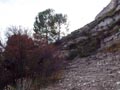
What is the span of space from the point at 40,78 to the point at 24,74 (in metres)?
1.46

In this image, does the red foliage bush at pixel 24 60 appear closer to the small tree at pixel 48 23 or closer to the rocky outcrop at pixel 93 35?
the rocky outcrop at pixel 93 35

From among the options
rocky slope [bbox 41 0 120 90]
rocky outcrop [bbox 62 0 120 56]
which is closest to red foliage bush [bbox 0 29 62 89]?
rocky slope [bbox 41 0 120 90]

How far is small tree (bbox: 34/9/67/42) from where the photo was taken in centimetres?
10294

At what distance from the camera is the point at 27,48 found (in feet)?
84.2

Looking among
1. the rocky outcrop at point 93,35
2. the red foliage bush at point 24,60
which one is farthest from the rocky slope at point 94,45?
the red foliage bush at point 24,60

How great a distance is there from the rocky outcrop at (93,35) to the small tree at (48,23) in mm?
11603

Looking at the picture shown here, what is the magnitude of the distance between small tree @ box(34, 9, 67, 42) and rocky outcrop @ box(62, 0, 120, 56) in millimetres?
11603

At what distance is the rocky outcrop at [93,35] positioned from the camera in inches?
2933

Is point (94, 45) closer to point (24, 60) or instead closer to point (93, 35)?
point (93, 35)

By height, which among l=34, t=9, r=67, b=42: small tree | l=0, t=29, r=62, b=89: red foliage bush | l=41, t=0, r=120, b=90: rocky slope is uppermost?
l=34, t=9, r=67, b=42: small tree

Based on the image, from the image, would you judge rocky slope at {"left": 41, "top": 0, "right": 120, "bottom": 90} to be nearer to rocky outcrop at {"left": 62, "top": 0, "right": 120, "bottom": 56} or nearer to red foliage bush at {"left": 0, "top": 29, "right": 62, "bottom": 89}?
rocky outcrop at {"left": 62, "top": 0, "right": 120, "bottom": 56}

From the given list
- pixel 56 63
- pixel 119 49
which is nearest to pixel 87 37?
pixel 119 49

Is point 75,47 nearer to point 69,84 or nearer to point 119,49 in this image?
point 119,49

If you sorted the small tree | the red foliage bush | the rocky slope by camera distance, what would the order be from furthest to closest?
the small tree < the rocky slope < the red foliage bush
